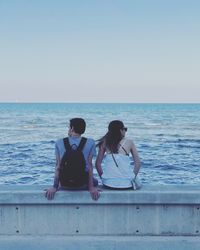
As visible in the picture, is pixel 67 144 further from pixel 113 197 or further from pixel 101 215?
pixel 101 215

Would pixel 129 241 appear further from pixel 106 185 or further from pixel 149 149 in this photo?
pixel 149 149

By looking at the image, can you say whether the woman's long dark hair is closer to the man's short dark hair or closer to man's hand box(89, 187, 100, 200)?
the man's short dark hair

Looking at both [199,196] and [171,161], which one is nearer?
[199,196]

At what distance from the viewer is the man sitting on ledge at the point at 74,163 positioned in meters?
4.79

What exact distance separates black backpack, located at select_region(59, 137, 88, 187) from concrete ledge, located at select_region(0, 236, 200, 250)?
24.8 inches

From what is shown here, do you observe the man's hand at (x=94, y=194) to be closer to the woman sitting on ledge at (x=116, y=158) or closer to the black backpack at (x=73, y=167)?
the black backpack at (x=73, y=167)

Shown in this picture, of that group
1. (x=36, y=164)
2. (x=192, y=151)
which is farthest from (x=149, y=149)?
(x=36, y=164)

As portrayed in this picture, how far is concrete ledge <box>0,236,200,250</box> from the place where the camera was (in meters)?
4.55

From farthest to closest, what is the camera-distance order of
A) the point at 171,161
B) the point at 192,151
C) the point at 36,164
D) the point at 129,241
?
the point at 192,151, the point at 171,161, the point at 36,164, the point at 129,241

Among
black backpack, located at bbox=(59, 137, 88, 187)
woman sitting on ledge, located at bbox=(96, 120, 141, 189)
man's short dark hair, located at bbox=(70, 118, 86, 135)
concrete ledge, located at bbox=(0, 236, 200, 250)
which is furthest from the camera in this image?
woman sitting on ledge, located at bbox=(96, 120, 141, 189)

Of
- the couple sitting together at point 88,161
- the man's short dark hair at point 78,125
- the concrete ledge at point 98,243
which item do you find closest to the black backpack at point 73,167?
the couple sitting together at point 88,161

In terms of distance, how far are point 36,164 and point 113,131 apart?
43.5 ft

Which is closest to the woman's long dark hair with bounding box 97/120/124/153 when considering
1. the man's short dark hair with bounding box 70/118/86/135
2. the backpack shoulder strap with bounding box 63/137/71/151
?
the man's short dark hair with bounding box 70/118/86/135

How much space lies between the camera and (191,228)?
4.87 metres
